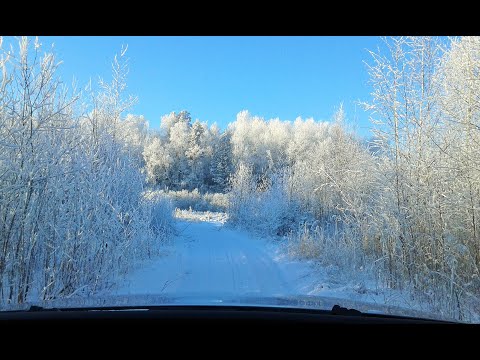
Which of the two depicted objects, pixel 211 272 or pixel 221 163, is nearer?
pixel 211 272

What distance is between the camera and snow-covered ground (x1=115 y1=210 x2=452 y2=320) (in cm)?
721

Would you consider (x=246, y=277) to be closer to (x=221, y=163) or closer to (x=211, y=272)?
(x=211, y=272)

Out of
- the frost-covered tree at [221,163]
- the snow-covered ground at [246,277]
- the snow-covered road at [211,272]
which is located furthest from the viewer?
the frost-covered tree at [221,163]

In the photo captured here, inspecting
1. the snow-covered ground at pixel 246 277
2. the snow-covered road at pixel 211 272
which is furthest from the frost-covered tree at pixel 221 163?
the snow-covered ground at pixel 246 277

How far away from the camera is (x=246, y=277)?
9.20 metres

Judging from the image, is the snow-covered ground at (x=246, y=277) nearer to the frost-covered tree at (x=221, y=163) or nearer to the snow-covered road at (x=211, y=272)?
the snow-covered road at (x=211, y=272)

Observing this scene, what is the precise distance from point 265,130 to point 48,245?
42505 millimetres

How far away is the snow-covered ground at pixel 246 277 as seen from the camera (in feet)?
23.7

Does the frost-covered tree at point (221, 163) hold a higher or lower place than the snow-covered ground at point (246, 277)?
higher

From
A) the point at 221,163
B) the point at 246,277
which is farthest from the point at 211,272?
the point at 221,163

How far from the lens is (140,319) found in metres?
2.46

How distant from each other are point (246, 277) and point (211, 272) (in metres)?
0.99

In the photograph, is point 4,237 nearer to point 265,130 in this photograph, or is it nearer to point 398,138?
point 398,138
